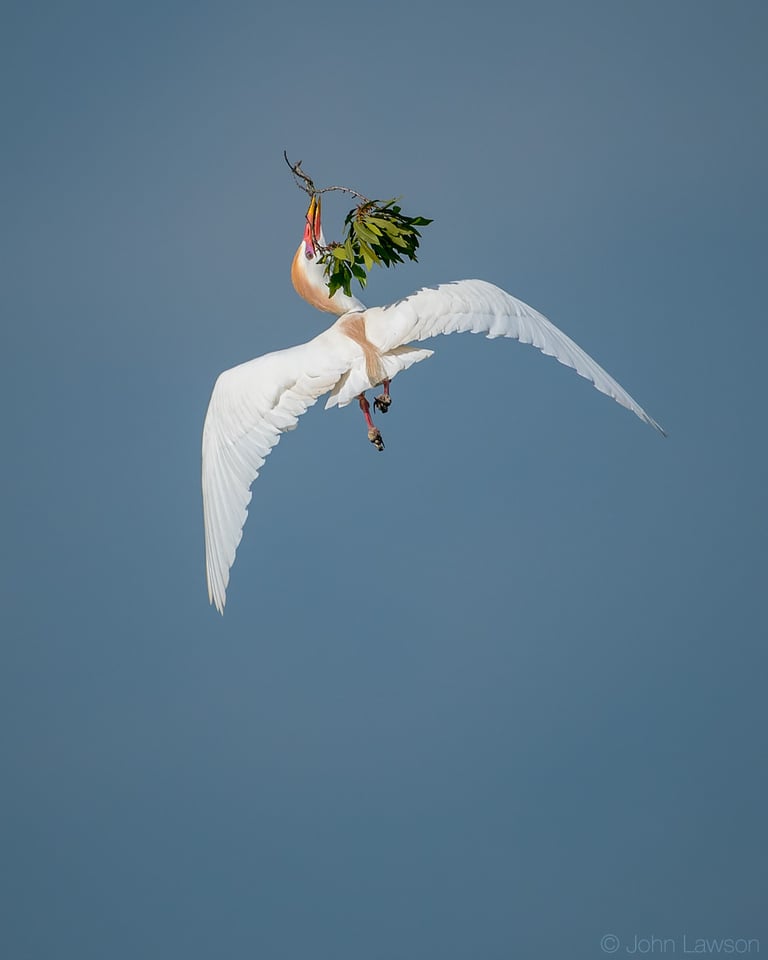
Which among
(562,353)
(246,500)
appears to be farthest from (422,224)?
(246,500)

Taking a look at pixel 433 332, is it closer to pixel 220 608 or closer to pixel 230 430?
pixel 230 430

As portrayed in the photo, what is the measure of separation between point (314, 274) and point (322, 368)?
1.26m

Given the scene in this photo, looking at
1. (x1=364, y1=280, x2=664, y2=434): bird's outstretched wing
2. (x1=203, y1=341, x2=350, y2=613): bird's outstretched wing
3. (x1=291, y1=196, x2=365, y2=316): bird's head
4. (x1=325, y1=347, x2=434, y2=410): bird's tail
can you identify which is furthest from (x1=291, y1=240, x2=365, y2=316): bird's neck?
(x1=325, y1=347, x2=434, y2=410): bird's tail

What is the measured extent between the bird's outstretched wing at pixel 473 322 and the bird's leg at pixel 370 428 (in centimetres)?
62

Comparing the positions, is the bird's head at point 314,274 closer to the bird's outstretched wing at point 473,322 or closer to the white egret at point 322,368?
the white egret at point 322,368

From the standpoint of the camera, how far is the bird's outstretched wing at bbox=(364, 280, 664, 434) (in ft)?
45.6

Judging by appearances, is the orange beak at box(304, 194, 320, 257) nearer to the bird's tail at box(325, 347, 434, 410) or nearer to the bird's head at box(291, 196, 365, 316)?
the bird's head at box(291, 196, 365, 316)

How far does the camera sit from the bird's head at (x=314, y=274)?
48.2 ft

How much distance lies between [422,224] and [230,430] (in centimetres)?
254

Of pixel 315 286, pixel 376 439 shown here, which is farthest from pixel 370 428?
pixel 315 286

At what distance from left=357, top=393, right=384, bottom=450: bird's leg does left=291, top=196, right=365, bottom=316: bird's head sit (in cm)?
97

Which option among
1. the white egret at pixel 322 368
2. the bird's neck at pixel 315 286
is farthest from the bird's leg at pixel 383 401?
the bird's neck at pixel 315 286

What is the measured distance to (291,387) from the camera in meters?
14.2

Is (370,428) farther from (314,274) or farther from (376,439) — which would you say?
(314,274)
